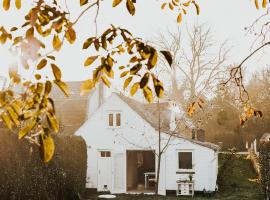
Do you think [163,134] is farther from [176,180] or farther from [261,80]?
[261,80]

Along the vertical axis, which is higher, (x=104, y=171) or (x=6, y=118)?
(x=6, y=118)

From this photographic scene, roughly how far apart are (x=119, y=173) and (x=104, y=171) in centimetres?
99

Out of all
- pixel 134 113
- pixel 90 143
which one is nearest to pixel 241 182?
pixel 134 113

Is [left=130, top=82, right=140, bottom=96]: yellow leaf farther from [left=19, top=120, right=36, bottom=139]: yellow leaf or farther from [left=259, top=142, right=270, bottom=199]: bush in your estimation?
[left=259, top=142, right=270, bottom=199]: bush

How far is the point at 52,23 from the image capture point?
245 centimetres

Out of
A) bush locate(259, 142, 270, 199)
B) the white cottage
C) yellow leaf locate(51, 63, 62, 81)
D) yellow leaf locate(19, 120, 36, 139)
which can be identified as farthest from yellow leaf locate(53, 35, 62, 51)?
the white cottage

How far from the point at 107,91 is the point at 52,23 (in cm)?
3173

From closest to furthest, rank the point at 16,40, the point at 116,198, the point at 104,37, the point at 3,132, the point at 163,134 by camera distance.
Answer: the point at 16,40 < the point at 104,37 < the point at 3,132 < the point at 116,198 < the point at 163,134

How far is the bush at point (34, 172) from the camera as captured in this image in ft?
48.6

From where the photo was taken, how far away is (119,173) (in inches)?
1021

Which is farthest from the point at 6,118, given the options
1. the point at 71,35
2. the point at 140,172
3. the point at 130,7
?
the point at 140,172

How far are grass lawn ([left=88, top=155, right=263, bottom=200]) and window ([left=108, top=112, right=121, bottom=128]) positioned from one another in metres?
4.85

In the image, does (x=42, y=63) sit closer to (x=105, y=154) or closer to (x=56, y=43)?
(x=56, y=43)

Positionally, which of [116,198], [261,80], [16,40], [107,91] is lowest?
[116,198]
